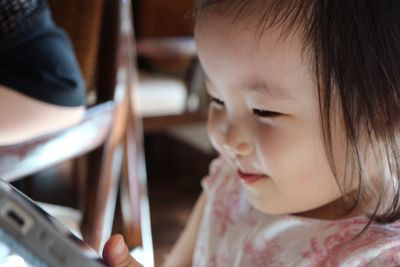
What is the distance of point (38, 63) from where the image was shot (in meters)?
0.65

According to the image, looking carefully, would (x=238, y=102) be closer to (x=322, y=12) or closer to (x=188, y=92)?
(x=322, y=12)

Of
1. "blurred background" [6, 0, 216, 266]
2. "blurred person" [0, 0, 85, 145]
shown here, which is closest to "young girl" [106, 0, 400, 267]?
"blurred person" [0, 0, 85, 145]

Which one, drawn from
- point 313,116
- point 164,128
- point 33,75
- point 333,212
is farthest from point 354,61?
point 164,128

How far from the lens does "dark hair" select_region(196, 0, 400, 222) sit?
37 centimetres

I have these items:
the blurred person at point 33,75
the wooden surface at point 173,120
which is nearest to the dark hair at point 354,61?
the blurred person at point 33,75

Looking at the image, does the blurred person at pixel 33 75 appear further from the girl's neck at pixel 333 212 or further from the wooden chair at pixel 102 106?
the girl's neck at pixel 333 212

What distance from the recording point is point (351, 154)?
1.35 ft

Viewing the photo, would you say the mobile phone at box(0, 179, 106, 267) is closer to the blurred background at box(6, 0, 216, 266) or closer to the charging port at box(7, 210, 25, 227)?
the charging port at box(7, 210, 25, 227)

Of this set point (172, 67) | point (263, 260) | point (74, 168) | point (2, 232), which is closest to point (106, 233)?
point (263, 260)

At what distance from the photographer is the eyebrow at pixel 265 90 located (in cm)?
41

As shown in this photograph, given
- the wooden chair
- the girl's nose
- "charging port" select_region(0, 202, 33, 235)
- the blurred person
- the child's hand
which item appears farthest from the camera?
the wooden chair

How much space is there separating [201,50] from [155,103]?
1.51 metres

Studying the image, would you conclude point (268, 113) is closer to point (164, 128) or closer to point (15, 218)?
point (15, 218)

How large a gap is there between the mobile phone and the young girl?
0.41 feet
